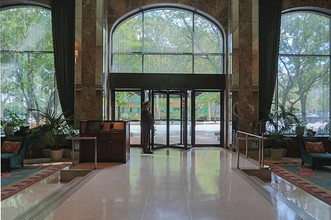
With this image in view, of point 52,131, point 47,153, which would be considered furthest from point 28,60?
point 47,153

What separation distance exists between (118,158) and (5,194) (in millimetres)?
2899

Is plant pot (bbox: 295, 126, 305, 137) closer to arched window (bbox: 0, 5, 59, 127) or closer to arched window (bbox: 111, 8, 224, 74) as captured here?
arched window (bbox: 111, 8, 224, 74)

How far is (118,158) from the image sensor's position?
7785 millimetres

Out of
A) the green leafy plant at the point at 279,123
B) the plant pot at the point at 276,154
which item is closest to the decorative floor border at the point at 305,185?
the plant pot at the point at 276,154

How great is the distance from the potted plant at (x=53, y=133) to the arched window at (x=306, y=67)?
311 inches

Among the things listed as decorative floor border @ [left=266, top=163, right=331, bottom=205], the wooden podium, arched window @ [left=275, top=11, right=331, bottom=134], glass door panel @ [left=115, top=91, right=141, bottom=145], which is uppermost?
arched window @ [left=275, top=11, right=331, bottom=134]

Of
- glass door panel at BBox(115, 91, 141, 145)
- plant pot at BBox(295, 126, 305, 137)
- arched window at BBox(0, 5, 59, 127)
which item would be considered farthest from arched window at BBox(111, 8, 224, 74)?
plant pot at BBox(295, 126, 305, 137)

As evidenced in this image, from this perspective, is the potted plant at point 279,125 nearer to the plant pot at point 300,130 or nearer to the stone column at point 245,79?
the plant pot at point 300,130

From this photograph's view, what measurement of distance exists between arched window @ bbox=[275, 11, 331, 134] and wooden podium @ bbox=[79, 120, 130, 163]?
21.7ft

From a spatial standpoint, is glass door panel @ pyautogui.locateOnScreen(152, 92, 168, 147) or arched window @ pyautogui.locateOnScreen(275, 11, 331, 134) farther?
arched window @ pyautogui.locateOnScreen(275, 11, 331, 134)

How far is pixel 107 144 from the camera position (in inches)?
308

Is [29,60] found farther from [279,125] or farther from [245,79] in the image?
[279,125]

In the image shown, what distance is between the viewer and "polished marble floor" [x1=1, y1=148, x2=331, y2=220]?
12.8 feet

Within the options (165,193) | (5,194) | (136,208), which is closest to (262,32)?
(165,193)
